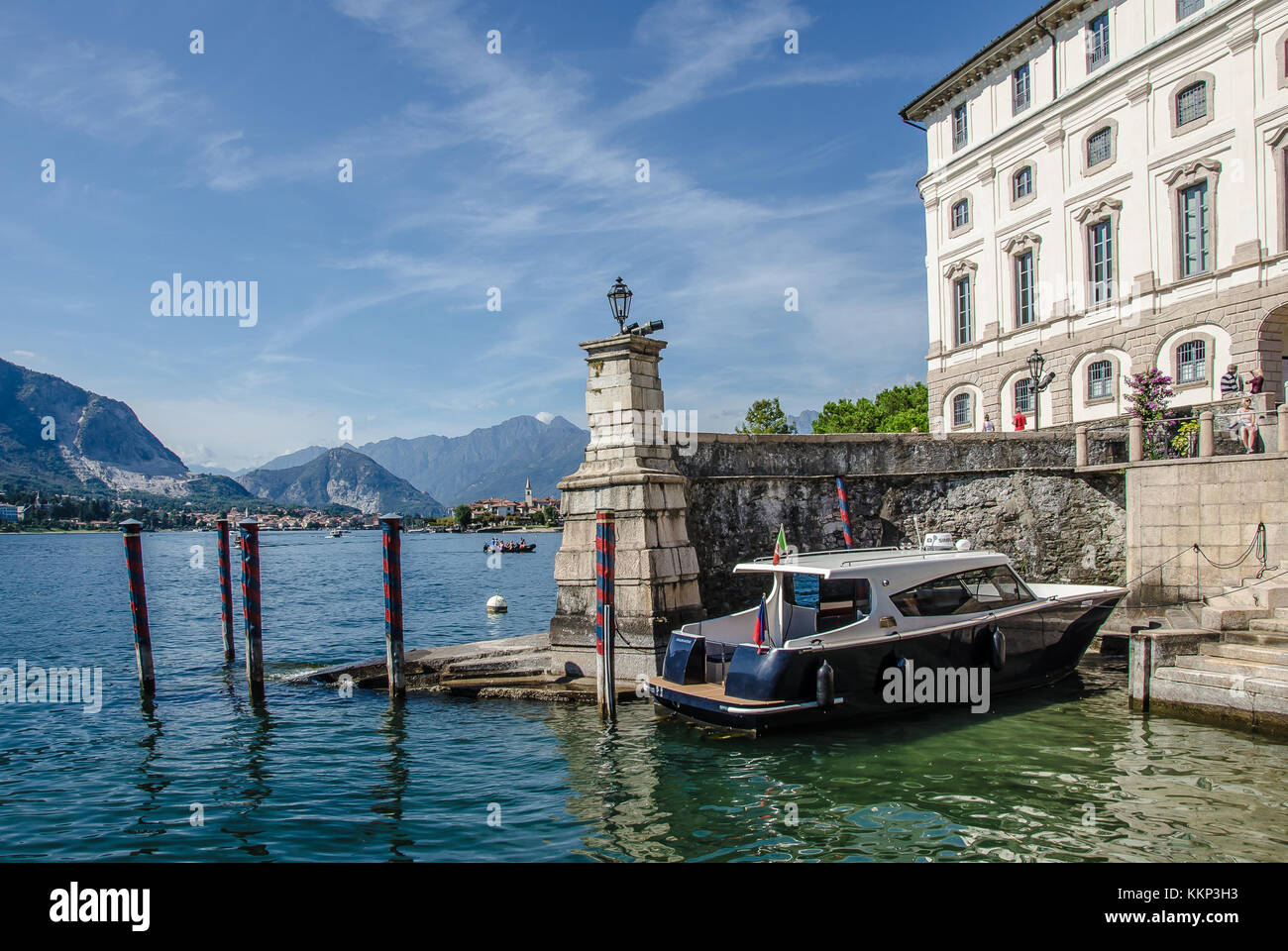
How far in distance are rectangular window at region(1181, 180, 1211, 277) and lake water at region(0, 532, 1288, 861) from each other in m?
16.5

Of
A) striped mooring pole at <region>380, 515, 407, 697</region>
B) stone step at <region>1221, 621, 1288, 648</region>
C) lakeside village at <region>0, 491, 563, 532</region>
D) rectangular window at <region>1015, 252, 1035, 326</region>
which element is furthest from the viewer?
lakeside village at <region>0, 491, 563, 532</region>

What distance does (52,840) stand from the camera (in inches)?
348

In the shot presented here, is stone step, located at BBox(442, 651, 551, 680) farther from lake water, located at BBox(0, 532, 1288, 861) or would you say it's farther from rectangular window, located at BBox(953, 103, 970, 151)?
rectangular window, located at BBox(953, 103, 970, 151)

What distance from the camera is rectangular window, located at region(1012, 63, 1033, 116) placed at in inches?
1291

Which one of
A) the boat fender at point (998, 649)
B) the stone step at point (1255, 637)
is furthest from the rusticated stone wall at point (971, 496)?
the stone step at point (1255, 637)

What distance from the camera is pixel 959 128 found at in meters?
36.4

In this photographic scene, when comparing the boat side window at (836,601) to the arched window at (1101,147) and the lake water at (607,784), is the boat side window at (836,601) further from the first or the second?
the arched window at (1101,147)

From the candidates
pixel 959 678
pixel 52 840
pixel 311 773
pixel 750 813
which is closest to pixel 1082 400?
pixel 959 678

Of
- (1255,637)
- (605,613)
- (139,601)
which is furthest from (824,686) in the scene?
(139,601)

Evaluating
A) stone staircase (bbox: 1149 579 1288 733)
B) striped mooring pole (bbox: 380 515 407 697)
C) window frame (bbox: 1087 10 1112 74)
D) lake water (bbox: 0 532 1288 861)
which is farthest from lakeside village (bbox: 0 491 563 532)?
stone staircase (bbox: 1149 579 1288 733)

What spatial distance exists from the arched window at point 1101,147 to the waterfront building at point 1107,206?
0.06 metres

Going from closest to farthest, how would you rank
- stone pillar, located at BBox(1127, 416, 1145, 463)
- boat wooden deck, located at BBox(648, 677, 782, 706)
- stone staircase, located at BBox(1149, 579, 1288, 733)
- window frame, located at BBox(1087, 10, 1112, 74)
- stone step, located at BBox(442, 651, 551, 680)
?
stone staircase, located at BBox(1149, 579, 1288, 733)
boat wooden deck, located at BBox(648, 677, 782, 706)
stone step, located at BBox(442, 651, 551, 680)
stone pillar, located at BBox(1127, 416, 1145, 463)
window frame, located at BBox(1087, 10, 1112, 74)

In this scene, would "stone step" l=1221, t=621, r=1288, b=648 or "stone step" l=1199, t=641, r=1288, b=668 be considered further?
"stone step" l=1221, t=621, r=1288, b=648
